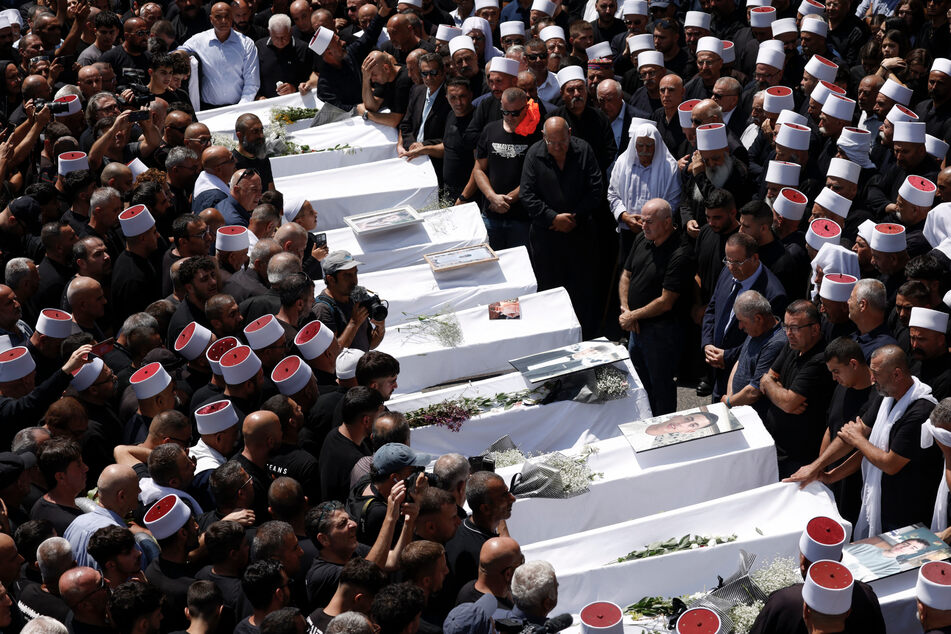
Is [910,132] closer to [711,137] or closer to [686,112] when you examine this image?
[711,137]

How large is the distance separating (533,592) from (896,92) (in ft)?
19.6

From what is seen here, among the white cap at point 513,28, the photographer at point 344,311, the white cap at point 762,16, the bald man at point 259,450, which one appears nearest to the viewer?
the bald man at point 259,450

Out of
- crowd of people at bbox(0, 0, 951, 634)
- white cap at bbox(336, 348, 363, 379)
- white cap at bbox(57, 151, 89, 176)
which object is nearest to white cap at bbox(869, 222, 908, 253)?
crowd of people at bbox(0, 0, 951, 634)

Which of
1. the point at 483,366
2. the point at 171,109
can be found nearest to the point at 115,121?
the point at 171,109

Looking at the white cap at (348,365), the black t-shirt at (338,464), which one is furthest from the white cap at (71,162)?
the black t-shirt at (338,464)

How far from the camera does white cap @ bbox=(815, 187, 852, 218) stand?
7789 millimetres

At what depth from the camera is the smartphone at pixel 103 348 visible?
6.89 m

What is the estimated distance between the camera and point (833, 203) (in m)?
7.80

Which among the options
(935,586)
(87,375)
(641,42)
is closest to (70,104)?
(87,375)

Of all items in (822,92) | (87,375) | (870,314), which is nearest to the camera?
(870,314)

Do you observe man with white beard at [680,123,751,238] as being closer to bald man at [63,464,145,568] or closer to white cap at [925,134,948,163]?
white cap at [925,134,948,163]

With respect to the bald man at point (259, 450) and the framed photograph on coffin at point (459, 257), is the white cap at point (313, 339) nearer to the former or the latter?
the bald man at point (259, 450)

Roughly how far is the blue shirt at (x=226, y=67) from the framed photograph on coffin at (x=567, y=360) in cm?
556

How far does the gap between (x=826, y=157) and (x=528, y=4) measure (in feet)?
16.4
